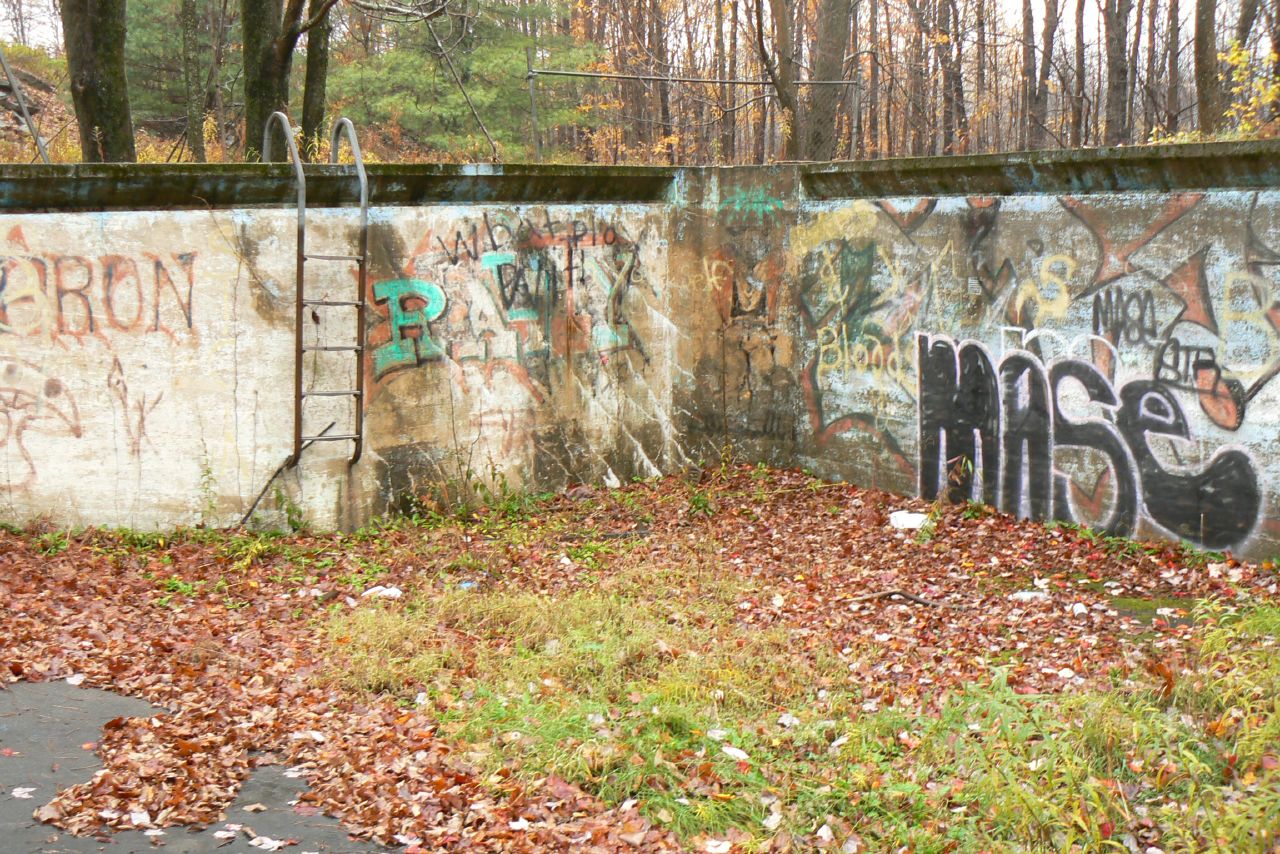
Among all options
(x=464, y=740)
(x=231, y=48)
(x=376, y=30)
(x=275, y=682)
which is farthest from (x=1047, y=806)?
(x=376, y=30)

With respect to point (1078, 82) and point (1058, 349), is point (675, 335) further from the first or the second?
point (1078, 82)

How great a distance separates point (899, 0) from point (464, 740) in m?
26.4

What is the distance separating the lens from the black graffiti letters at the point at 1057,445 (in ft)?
25.5

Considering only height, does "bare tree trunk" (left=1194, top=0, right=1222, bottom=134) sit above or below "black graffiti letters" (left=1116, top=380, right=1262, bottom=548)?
above

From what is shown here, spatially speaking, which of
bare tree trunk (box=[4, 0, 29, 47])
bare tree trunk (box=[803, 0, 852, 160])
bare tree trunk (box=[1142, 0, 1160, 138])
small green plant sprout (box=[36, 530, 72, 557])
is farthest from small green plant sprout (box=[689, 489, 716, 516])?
bare tree trunk (box=[4, 0, 29, 47])

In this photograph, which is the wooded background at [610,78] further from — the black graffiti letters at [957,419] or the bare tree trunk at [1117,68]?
the black graffiti letters at [957,419]

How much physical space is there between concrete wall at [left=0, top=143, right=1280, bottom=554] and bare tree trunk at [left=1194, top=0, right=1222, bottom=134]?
4.61 metres

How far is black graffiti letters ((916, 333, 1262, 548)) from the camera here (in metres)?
7.77

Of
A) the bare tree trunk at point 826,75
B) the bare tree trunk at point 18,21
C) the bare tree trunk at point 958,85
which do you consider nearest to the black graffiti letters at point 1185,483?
the bare tree trunk at point 826,75

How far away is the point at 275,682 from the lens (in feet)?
19.9

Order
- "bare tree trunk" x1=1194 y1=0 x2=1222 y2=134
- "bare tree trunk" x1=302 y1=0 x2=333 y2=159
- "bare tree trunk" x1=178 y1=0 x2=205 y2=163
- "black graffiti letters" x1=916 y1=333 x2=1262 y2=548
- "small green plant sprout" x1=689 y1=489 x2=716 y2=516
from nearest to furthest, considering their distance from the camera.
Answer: "black graffiti letters" x1=916 y1=333 x2=1262 y2=548 < "small green plant sprout" x1=689 y1=489 x2=716 y2=516 < "bare tree trunk" x1=1194 y1=0 x2=1222 y2=134 < "bare tree trunk" x1=302 y1=0 x2=333 y2=159 < "bare tree trunk" x1=178 y1=0 x2=205 y2=163

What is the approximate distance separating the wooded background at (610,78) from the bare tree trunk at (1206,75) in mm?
31

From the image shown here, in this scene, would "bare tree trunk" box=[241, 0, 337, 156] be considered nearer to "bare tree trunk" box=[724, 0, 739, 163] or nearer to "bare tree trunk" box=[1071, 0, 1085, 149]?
"bare tree trunk" box=[724, 0, 739, 163]

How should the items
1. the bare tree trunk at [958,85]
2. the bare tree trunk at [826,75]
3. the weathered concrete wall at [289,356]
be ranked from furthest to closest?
the bare tree trunk at [958,85] < the bare tree trunk at [826,75] < the weathered concrete wall at [289,356]
